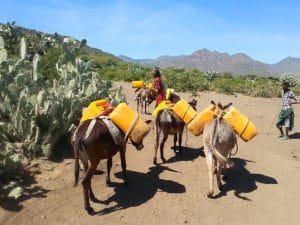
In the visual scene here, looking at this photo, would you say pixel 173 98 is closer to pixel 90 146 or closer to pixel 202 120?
pixel 202 120

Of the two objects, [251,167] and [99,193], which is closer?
[99,193]

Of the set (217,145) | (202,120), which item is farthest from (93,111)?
(217,145)

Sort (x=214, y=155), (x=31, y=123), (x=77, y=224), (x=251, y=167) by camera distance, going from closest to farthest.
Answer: (x=77, y=224), (x=214, y=155), (x=31, y=123), (x=251, y=167)

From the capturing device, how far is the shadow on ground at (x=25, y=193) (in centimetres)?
776

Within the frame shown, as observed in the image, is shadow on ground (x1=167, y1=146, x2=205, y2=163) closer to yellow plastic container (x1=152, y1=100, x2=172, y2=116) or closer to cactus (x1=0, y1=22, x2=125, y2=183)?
yellow plastic container (x1=152, y1=100, x2=172, y2=116)

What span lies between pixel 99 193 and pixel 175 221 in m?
1.51

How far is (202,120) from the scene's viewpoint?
914 cm

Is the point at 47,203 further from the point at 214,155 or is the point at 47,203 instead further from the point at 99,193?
the point at 214,155

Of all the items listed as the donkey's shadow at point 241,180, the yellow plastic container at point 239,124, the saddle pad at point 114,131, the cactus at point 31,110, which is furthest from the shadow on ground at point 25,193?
the yellow plastic container at point 239,124

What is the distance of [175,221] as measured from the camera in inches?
298

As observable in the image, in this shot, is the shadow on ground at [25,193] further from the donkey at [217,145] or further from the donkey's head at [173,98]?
the donkey's head at [173,98]

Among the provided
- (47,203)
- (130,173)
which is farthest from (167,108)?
(47,203)

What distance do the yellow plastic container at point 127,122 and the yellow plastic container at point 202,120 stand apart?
130cm

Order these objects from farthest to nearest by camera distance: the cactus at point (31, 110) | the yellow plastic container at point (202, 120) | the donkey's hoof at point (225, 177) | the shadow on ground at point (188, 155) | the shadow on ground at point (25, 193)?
1. the shadow on ground at point (188, 155)
2. the cactus at point (31, 110)
3. the donkey's hoof at point (225, 177)
4. the yellow plastic container at point (202, 120)
5. the shadow on ground at point (25, 193)
